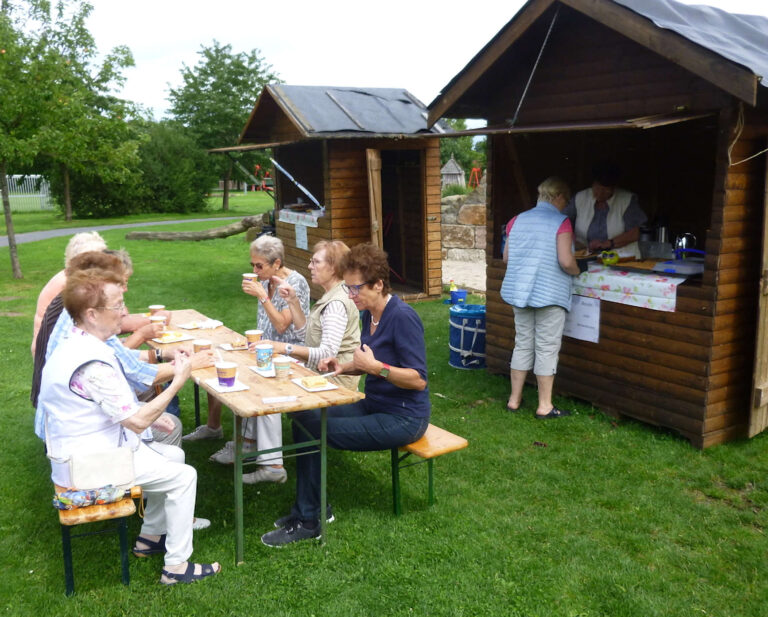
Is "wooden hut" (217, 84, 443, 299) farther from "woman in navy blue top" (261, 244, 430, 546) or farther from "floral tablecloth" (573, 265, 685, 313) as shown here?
"woman in navy blue top" (261, 244, 430, 546)

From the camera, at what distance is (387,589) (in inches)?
143

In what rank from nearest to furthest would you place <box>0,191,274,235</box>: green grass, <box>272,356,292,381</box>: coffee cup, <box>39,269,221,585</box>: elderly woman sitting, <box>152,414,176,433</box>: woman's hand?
<box>39,269,221,585</box>: elderly woman sitting, <box>272,356,292,381</box>: coffee cup, <box>152,414,176,433</box>: woman's hand, <box>0,191,274,235</box>: green grass

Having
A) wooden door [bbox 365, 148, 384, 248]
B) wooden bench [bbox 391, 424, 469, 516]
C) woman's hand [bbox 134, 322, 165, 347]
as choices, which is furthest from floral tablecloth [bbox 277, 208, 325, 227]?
wooden bench [bbox 391, 424, 469, 516]

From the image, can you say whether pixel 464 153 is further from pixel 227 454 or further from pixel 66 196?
pixel 227 454

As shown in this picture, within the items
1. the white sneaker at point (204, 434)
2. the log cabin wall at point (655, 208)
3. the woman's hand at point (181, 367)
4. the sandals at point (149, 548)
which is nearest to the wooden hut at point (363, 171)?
the log cabin wall at point (655, 208)

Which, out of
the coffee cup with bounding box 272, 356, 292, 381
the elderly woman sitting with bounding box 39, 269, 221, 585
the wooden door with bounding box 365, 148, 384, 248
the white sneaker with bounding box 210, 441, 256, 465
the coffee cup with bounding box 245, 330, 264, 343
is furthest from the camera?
the wooden door with bounding box 365, 148, 384, 248

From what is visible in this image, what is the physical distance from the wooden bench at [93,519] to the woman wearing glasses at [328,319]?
1.43 m

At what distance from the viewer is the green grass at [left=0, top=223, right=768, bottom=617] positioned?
3523 mm

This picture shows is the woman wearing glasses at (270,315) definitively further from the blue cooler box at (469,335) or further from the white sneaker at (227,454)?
the blue cooler box at (469,335)

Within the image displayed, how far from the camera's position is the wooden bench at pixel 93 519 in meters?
3.36

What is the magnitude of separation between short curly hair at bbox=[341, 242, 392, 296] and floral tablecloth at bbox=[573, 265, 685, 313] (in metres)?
2.47

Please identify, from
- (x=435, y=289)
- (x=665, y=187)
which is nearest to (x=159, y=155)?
(x=435, y=289)

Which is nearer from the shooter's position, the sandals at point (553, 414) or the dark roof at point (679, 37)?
the dark roof at point (679, 37)

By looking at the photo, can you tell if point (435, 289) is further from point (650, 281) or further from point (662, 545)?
point (662, 545)
